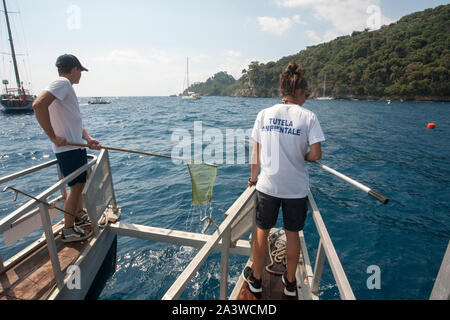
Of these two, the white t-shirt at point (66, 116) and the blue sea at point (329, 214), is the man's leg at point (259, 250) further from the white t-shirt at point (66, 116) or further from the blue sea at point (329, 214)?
the white t-shirt at point (66, 116)

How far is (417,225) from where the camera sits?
20.0 feet

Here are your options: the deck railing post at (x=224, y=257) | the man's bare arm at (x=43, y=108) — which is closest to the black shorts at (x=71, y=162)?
the man's bare arm at (x=43, y=108)

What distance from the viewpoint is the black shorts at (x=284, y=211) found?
225 centimetres

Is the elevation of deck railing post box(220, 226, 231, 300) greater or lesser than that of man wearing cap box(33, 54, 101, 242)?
lesser

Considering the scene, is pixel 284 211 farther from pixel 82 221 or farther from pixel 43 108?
pixel 82 221

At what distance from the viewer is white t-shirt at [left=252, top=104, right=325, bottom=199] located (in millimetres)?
2074

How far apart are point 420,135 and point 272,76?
125866 mm

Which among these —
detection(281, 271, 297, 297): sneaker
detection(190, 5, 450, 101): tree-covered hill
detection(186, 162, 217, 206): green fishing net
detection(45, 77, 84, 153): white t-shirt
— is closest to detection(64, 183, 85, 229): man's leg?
detection(45, 77, 84, 153): white t-shirt

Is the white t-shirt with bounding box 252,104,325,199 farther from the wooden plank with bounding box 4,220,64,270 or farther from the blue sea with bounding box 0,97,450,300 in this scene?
the wooden plank with bounding box 4,220,64,270

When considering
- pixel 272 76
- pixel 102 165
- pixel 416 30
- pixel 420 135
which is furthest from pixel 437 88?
pixel 102 165

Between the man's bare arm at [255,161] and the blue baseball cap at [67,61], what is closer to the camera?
the man's bare arm at [255,161]

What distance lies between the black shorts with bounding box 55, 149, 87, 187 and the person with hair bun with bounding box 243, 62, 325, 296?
8.33 feet

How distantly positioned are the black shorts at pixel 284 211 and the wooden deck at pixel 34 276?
99.0 inches
